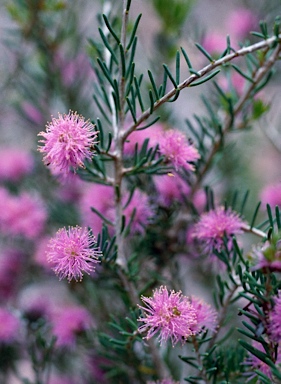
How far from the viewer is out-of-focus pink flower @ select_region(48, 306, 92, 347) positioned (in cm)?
61

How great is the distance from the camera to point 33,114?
0.89 m

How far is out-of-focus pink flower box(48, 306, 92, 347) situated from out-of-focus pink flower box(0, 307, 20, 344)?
0.19 feet

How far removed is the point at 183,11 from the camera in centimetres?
73

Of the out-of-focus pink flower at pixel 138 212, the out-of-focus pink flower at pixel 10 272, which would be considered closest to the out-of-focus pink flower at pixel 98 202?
the out-of-focus pink flower at pixel 138 212

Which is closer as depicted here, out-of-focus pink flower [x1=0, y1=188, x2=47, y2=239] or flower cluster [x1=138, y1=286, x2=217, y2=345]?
flower cluster [x1=138, y1=286, x2=217, y2=345]

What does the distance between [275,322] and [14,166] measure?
0.56 metres

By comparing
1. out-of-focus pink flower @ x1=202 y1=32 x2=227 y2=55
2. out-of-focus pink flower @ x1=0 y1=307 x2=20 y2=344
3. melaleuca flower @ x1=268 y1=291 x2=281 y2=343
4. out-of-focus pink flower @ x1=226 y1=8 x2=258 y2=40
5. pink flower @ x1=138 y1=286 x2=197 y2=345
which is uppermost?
out-of-focus pink flower @ x1=226 y1=8 x2=258 y2=40

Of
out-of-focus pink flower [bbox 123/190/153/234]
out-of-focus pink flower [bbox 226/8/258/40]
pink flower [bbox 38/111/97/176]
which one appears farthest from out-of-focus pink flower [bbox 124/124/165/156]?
out-of-focus pink flower [bbox 226/8/258/40]

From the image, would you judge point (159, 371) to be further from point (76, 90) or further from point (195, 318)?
point (76, 90)

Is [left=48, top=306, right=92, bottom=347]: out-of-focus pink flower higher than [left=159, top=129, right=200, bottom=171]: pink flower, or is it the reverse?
[left=159, top=129, right=200, bottom=171]: pink flower

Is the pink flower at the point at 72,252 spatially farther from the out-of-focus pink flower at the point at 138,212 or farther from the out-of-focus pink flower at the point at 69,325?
the out-of-focus pink flower at the point at 69,325

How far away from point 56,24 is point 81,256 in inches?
22.7

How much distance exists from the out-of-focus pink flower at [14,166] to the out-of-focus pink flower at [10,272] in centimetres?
12

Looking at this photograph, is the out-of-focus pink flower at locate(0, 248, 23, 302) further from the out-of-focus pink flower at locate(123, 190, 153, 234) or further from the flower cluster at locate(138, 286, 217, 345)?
the flower cluster at locate(138, 286, 217, 345)
